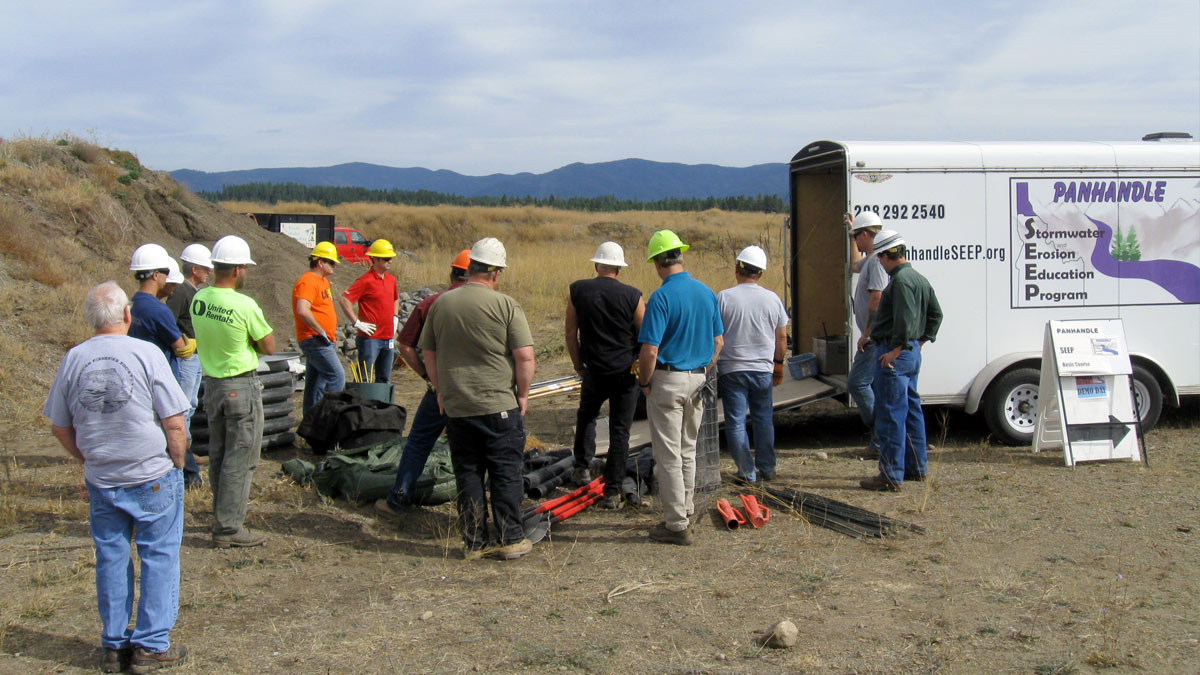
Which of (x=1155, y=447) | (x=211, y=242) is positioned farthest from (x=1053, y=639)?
(x=211, y=242)

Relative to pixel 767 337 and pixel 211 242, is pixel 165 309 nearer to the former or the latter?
pixel 767 337

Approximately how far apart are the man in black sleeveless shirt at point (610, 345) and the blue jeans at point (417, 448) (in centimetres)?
104

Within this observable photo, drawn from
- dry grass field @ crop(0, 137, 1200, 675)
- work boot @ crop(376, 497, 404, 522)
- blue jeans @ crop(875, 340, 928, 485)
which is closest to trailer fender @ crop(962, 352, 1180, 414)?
dry grass field @ crop(0, 137, 1200, 675)

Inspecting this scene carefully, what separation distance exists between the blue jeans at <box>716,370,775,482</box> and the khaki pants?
48.5 inches

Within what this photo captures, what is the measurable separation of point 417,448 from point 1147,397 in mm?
6553

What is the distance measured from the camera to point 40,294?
511 inches

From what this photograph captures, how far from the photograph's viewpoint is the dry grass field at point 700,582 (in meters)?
4.15

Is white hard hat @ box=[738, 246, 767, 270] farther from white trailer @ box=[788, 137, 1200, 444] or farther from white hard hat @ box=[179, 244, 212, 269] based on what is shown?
white hard hat @ box=[179, 244, 212, 269]

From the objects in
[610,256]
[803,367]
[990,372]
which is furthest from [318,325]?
[990,372]

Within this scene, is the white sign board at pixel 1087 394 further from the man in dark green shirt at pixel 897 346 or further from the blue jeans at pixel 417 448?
the blue jeans at pixel 417 448

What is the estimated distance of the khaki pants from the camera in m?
5.63

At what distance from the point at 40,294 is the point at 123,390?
1092 centimetres

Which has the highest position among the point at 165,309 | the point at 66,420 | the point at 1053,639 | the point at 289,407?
the point at 165,309

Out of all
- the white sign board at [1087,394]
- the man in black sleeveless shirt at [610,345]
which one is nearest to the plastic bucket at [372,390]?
the man in black sleeveless shirt at [610,345]
